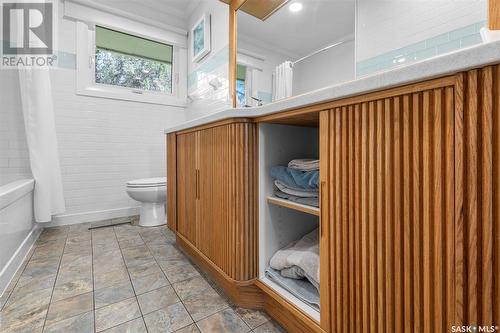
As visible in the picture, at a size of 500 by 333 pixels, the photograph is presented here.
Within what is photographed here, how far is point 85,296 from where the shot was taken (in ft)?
3.61

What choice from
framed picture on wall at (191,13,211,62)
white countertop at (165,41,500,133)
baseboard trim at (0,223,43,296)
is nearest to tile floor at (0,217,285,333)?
baseboard trim at (0,223,43,296)

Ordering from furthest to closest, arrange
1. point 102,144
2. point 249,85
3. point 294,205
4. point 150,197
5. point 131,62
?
point 131,62, point 102,144, point 150,197, point 249,85, point 294,205

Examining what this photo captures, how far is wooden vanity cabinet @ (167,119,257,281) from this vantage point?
963 millimetres

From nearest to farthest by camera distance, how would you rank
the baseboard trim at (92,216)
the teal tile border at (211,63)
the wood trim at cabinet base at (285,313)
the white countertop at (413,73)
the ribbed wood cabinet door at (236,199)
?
the white countertop at (413,73)
the wood trim at cabinet base at (285,313)
the ribbed wood cabinet door at (236,199)
the teal tile border at (211,63)
the baseboard trim at (92,216)

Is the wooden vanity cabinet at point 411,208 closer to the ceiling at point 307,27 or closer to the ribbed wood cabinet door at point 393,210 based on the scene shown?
the ribbed wood cabinet door at point 393,210

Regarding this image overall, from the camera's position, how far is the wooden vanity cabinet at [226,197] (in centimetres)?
96

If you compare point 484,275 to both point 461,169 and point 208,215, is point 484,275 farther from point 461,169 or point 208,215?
point 208,215

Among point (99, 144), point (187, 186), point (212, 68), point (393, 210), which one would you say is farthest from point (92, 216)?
point (393, 210)

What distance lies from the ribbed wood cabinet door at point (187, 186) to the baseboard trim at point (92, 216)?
4.19ft

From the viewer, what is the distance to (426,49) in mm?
905

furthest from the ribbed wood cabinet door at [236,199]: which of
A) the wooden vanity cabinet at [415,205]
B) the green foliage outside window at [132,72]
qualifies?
the green foliage outside window at [132,72]

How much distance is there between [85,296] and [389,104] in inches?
57.2

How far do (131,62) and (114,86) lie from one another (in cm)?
35

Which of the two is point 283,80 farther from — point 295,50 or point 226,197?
point 226,197
